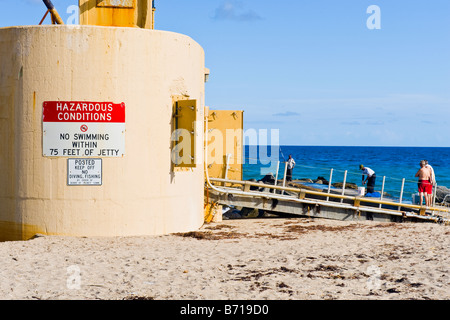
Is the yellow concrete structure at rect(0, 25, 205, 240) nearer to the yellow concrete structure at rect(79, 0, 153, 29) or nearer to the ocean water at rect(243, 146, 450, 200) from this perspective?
the yellow concrete structure at rect(79, 0, 153, 29)

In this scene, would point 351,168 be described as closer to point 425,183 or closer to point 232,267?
point 425,183

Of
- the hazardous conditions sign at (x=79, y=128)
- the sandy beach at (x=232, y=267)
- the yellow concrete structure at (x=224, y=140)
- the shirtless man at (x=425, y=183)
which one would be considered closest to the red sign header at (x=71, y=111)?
the hazardous conditions sign at (x=79, y=128)

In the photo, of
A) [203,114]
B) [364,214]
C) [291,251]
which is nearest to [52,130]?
[203,114]

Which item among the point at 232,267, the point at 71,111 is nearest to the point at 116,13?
the point at 71,111

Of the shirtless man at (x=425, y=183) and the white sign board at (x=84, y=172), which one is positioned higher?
the white sign board at (x=84, y=172)

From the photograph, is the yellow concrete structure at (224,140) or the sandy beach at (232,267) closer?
the sandy beach at (232,267)

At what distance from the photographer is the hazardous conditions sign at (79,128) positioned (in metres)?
10.8

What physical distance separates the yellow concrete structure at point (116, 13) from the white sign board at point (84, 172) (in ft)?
10.7

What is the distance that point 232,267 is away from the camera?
8.52m

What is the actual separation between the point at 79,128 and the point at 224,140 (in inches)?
282

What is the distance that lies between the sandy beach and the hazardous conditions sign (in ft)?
5.99

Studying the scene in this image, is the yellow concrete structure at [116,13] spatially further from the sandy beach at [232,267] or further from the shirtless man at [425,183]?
the shirtless man at [425,183]

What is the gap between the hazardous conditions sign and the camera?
1081 centimetres
